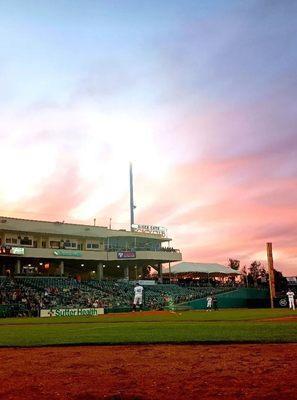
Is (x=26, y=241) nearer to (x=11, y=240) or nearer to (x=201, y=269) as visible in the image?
(x=11, y=240)

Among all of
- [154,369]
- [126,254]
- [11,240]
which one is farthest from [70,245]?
[154,369]

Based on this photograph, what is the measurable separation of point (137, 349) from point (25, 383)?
5047 mm

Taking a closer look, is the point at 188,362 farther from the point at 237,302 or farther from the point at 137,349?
the point at 237,302

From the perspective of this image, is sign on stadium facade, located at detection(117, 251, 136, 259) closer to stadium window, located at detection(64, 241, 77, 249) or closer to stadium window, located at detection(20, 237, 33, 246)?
stadium window, located at detection(64, 241, 77, 249)

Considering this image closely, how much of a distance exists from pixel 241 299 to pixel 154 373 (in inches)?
2183

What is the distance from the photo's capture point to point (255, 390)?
7184 millimetres

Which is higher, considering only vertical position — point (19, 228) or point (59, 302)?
point (19, 228)


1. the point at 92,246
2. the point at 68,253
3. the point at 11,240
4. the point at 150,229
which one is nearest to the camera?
the point at 11,240

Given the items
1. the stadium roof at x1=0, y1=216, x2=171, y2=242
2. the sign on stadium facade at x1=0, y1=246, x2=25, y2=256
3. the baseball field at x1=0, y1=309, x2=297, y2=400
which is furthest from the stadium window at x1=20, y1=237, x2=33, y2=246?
the baseball field at x1=0, y1=309, x2=297, y2=400

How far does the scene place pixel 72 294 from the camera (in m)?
52.0

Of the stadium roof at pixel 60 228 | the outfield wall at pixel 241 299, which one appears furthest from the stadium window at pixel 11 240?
the outfield wall at pixel 241 299

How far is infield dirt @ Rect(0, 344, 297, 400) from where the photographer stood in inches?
285

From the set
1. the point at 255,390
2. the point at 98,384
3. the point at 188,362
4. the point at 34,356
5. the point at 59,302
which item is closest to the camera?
the point at 255,390

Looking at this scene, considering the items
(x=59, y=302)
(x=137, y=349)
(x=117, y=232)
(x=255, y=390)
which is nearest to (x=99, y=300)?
(x=59, y=302)
